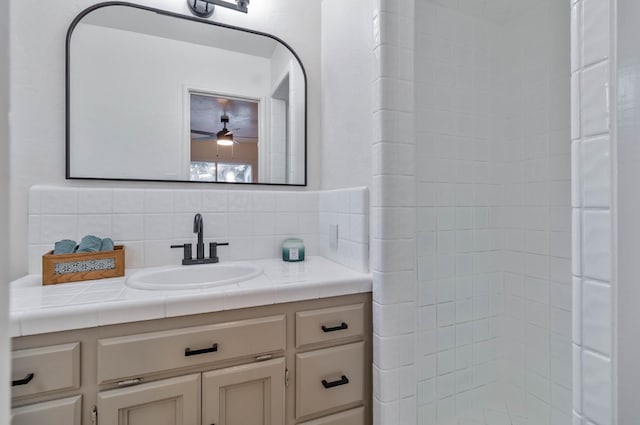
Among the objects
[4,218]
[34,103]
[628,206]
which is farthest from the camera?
[34,103]

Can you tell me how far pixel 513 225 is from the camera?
164cm

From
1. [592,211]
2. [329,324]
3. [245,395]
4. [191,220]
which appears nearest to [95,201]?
[191,220]

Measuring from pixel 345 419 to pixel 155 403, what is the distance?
2.30ft

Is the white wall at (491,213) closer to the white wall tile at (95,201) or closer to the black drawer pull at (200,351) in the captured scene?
the black drawer pull at (200,351)

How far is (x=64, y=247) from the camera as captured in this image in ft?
3.81

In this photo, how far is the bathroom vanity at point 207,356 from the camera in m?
0.84

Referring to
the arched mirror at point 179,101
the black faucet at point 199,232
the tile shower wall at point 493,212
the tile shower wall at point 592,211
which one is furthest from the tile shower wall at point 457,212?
the black faucet at point 199,232

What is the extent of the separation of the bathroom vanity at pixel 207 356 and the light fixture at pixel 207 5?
136cm

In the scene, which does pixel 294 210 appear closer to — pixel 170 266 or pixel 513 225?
pixel 170 266

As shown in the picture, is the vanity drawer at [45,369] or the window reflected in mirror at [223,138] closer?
the vanity drawer at [45,369]

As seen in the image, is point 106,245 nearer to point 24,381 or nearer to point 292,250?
point 24,381

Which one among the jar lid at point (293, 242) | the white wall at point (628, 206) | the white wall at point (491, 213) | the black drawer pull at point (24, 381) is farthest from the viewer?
the jar lid at point (293, 242)

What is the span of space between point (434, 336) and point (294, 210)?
0.99 m

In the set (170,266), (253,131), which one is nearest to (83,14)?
(253,131)
